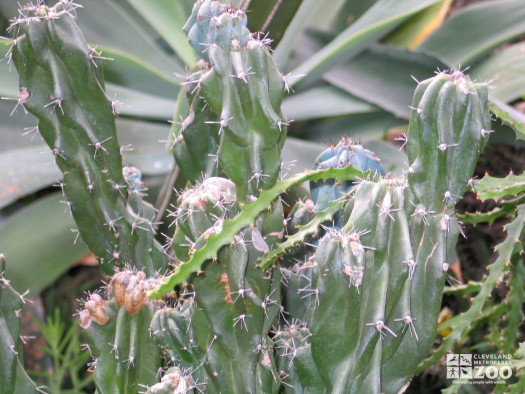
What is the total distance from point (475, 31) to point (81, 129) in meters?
1.31

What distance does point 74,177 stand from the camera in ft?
3.72

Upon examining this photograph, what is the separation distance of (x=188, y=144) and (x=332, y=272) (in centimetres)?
42

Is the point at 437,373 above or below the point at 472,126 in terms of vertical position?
below

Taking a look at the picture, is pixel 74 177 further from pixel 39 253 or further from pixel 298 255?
pixel 39 253

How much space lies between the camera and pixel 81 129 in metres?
1.10

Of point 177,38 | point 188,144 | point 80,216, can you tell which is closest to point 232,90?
point 188,144

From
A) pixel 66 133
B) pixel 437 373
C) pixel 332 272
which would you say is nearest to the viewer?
pixel 332 272

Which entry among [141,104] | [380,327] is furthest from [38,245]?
[380,327]

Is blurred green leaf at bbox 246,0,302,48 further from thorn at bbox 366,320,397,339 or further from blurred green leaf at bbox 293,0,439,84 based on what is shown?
thorn at bbox 366,320,397,339

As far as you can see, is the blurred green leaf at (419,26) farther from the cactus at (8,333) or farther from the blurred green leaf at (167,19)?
the cactus at (8,333)

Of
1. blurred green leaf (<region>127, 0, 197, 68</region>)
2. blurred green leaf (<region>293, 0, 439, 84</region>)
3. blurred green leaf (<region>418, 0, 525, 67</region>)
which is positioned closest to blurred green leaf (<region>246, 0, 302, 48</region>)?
blurred green leaf (<region>293, 0, 439, 84</region>)

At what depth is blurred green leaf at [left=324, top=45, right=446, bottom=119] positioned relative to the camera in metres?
1.86

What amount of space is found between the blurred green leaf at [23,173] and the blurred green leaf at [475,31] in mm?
1055

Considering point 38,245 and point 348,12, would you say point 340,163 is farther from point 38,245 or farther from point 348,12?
point 348,12
